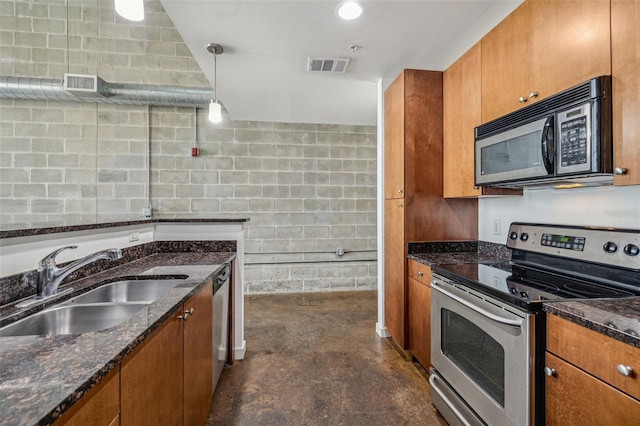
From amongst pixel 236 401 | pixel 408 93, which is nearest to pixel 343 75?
pixel 408 93

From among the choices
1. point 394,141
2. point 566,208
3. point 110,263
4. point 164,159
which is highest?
point 164,159

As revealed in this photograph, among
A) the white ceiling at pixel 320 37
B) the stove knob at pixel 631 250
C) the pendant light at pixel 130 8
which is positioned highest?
the white ceiling at pixel 320 37

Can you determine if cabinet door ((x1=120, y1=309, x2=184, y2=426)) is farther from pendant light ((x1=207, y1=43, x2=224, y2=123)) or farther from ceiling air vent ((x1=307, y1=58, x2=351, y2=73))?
ceiling air vent ((x1=307, y1=58, x2=351, y2=73))

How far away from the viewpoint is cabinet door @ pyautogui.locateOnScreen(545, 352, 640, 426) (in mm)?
861

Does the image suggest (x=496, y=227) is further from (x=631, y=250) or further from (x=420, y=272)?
(x=631, y=250)

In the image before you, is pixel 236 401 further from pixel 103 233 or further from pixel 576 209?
pixel 576 209

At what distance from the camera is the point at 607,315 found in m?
0.98

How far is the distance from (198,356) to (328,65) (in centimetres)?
236

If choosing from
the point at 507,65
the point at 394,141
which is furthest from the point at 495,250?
the point at 507,65

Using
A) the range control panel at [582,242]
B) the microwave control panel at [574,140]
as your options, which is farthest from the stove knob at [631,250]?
the microwave control panel at [574,140]

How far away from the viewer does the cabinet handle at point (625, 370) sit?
84 centimetres

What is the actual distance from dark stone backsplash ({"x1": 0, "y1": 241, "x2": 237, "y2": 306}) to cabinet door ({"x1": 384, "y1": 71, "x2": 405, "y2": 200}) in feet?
4.71

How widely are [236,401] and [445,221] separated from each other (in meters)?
2.03

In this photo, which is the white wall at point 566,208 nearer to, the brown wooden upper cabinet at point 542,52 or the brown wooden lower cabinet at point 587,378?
the brown wooden upper cabinet at point 542,52
